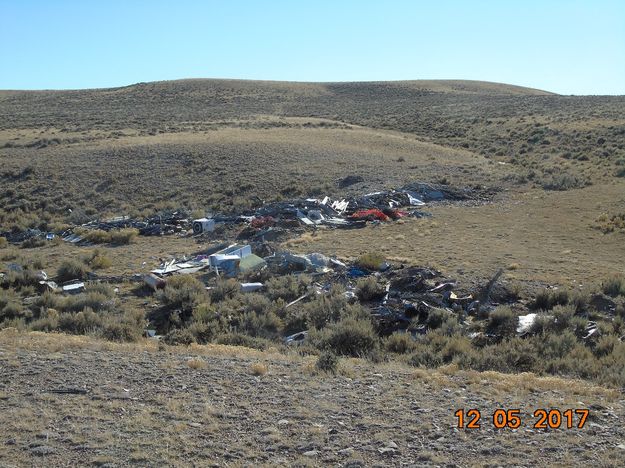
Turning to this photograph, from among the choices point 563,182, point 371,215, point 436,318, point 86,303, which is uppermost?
point 563,182

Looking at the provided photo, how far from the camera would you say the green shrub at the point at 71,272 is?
1852 cm

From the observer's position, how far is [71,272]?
1855 centimetres

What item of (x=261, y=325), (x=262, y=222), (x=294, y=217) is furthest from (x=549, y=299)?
(x=262, y=222)

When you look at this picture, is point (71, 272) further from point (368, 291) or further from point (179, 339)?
point (368, 291)

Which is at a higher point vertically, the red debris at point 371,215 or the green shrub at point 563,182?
the green shrub at point 563,182

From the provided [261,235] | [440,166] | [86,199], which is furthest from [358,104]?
[261,235]

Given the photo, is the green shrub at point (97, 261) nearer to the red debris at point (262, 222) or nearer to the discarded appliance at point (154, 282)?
the discarded appliance at point (154, 282)

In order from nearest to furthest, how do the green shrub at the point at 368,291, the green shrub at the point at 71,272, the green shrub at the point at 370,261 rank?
the green shrub at the point at 368,291
the green shrub at the point at 370,261
the green shrub at the point at 71,272

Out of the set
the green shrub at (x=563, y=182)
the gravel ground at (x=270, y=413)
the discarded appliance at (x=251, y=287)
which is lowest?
the discarded appliance at (x=251, y=287)

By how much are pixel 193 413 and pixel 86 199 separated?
2843cm

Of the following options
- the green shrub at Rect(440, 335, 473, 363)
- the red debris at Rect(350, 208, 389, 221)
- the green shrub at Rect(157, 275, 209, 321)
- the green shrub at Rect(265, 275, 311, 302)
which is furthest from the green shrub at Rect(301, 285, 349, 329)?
the red debris at Rect(350, 208, 389, 221)

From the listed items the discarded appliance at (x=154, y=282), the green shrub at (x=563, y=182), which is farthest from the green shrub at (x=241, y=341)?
the green shrub at (x=563, y=182)

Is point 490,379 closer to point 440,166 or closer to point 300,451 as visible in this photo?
point 300,451

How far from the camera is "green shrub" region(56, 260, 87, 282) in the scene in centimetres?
1852
